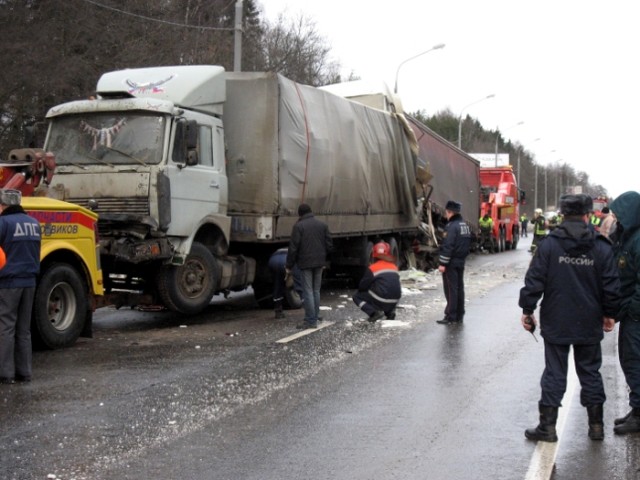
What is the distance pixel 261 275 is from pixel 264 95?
280 centimetres

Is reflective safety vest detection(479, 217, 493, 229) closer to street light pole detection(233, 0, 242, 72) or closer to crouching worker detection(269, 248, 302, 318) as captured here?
street light pole detection(233, 0, 242, 72)

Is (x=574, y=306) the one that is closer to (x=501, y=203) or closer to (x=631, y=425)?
(x=631, y=425)

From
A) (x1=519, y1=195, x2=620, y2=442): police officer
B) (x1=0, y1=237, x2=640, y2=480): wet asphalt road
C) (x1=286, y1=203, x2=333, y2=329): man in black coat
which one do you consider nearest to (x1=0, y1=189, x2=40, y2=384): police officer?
(x1=0, y1=237, x2=640, y2=480): wet asphalt road

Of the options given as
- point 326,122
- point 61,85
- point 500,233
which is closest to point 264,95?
point 326,122

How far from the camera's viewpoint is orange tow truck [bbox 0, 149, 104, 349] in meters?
9.16

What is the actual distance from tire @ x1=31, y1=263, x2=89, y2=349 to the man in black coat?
9.53 ft

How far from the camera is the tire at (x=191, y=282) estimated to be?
11.2m

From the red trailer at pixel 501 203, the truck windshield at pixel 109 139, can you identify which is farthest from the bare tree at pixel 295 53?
the truck windshield at pixel 109 139

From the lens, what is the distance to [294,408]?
6.81m

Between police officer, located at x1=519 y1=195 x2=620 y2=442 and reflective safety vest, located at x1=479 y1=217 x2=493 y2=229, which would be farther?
reflective safety vest, located at x1=479 y1=217 x2=493 y2=229

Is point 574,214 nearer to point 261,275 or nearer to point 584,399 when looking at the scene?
point 584,399

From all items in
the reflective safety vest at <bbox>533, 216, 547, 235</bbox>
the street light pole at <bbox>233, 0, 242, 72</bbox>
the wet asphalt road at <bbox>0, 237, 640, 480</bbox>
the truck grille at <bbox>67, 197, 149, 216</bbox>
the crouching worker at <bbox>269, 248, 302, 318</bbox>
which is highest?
the street light pole at <bbox>233, 0, 242, 72</bbox>

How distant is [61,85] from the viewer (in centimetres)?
2383

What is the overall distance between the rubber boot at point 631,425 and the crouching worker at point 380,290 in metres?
5.85
